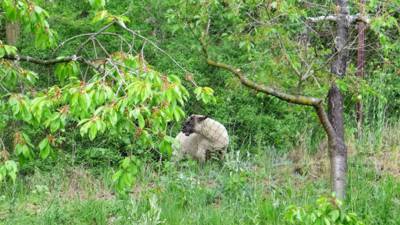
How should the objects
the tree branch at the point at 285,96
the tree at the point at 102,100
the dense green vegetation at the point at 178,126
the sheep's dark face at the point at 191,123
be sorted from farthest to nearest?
the sheep's dark face at the point at 191,123
the tree branch at the point at 285,96
the dense green vegetation at the point at 178,126
the tree at the point at 102,100

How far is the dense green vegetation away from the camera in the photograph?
2953 millimetres

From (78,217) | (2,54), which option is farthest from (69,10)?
(2,54)

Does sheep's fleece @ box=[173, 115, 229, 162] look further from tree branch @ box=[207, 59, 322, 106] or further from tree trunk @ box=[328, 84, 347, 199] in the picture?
tree branch @ box=[207, 59, 322, 106]

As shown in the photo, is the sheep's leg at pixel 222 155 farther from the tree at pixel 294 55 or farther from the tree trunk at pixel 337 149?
the tree trunk at pixel 337 149

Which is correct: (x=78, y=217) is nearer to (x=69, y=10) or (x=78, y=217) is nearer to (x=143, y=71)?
(x=143, y=71)

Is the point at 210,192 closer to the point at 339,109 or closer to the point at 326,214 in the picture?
the point at 339,109

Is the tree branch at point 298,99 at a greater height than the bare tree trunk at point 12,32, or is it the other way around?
the bare tree trunk at point 12,32

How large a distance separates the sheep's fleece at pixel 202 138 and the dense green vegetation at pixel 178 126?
0.25 metres

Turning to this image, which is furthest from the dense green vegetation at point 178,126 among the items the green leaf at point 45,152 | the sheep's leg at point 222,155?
the sheep's leg at point 222,155

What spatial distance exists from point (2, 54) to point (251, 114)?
5438mm

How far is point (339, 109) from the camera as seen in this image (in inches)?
215

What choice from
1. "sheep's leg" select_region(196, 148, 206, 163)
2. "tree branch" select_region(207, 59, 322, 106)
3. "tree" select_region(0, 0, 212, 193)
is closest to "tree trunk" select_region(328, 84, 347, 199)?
→ "tree branch" select_region(207, 59, 322, 106)

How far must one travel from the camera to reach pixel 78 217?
216 inches

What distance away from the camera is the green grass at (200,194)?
5.29 metres
